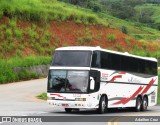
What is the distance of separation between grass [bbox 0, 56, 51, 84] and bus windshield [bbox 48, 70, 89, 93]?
62.5ft

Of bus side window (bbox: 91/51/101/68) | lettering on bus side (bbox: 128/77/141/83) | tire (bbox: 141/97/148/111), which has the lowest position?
tire (bbox: 141/97/148/111)

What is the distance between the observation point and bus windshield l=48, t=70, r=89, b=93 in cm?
2720

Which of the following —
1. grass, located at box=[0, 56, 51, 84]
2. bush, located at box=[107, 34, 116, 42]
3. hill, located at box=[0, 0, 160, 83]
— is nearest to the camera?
grass, located at box=[0, 56, 51, 84]

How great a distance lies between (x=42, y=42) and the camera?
5994 cm

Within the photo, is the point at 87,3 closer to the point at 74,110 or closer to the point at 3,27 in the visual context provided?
the point at 3,27

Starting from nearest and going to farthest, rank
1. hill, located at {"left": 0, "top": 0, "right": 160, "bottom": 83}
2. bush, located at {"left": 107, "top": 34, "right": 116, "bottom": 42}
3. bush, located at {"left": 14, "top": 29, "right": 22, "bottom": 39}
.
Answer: hill, located at {"left": 0, "top": 0, "right": 160, "bottom": 83} → bush, located at {"left": 14, "top": 29, "right": 22, "bottom": 39} → bush, located at {"left": 107, "top": 34, "right": 116, "bottom": 42}

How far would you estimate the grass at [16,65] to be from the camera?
154 ft

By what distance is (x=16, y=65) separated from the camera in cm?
4931

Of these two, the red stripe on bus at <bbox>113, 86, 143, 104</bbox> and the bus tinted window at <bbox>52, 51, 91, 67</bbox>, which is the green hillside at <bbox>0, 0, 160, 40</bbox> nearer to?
the red stripe on bus at <bbox>113, 86, 143, 104</bbox>

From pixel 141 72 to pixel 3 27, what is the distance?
25.7 m

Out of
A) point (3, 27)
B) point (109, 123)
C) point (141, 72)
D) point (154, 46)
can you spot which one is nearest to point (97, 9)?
point (154, 46)

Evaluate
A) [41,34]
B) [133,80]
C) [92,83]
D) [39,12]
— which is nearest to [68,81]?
[92,83]

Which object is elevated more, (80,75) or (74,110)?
(80,75)

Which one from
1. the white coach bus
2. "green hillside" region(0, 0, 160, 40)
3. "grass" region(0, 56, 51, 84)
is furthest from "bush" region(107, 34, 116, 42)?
the white coach bus
